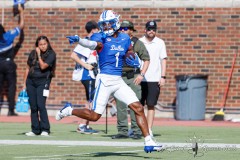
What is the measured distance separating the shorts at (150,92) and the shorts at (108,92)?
12.4ft

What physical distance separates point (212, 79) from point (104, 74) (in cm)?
1116

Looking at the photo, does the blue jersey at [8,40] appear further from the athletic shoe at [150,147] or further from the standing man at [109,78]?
the athletic shoe at [150,147]

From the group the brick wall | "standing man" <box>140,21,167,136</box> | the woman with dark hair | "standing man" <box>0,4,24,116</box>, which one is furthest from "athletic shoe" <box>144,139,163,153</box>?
"standing man" <box>0,4,24,116</box>

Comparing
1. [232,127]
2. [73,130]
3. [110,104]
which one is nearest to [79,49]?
[73,130]

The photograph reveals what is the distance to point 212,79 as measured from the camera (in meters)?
24.2

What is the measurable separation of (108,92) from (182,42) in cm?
1150

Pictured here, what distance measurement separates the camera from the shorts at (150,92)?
55.8 ft

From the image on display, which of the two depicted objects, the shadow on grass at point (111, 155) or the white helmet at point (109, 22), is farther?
the white helmet at point (109, 22)

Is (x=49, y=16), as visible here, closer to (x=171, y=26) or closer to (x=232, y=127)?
(x=171, y=26)

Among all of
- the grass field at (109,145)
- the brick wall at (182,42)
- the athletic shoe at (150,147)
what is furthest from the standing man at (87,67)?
the brick wall at (182,42)

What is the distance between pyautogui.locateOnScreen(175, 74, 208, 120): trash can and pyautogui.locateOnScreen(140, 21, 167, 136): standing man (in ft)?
A: 20.5

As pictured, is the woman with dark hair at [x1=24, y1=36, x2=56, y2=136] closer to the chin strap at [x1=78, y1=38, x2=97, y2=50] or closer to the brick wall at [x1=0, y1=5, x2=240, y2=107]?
the chin strap at [x1=78, y1=38, x2=97, y2=50]

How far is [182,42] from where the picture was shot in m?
24.5

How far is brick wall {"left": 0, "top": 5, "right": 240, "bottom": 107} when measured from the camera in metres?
24.1
